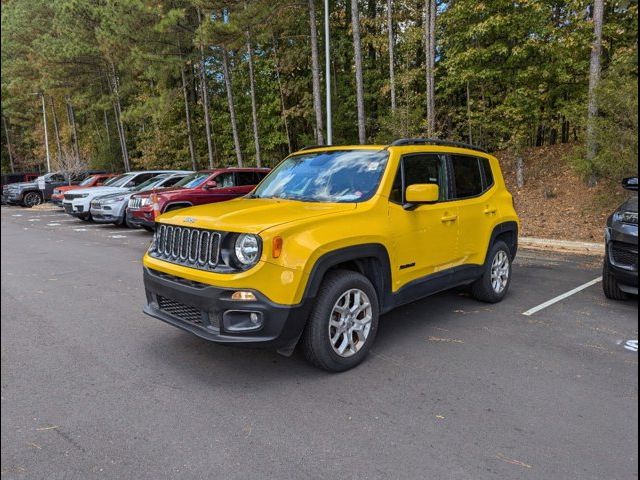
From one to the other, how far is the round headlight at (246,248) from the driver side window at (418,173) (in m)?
1.45

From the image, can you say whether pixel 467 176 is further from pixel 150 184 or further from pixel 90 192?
pixel 90 192

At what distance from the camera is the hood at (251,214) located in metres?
3.62

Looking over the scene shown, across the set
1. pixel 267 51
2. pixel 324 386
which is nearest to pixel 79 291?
pixel 324 386

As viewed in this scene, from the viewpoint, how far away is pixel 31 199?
2519 cm

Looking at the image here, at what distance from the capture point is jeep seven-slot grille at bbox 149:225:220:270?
3699mm

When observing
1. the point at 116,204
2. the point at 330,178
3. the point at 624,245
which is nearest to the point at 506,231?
the point at 624,245

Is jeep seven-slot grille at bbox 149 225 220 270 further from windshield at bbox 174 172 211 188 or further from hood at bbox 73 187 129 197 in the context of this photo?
hood at bbox 73 187 129 197

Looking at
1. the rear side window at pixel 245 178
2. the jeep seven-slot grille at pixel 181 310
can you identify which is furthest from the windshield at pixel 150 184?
the jeep seven-slot grille at pixel 181 310

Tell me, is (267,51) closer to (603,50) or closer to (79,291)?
(603,50)

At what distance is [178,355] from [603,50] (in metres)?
16.1

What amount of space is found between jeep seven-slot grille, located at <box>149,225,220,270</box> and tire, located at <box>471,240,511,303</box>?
11.0ft

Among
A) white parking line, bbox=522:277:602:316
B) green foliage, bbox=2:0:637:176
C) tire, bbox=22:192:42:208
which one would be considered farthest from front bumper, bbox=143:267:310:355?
tire, bbox=22:192:42:208

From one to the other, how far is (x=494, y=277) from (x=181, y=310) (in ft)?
12.5

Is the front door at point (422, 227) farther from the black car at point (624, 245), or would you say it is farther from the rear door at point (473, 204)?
the black car at point (624, 245)
